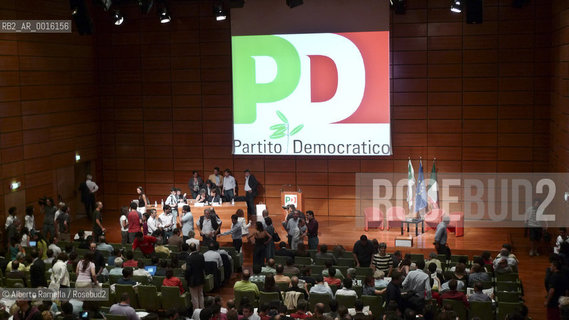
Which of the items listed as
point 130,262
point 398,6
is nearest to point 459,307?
point 130,262

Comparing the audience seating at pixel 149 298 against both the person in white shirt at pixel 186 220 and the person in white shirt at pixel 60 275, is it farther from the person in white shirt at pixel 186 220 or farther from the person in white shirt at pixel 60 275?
the person in white shirt at pixel 186 220

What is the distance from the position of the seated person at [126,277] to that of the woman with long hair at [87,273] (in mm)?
478

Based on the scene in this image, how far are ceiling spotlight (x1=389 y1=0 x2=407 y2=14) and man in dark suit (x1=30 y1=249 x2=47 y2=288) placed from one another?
11.0 meters

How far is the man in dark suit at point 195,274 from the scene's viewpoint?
39.1 feet

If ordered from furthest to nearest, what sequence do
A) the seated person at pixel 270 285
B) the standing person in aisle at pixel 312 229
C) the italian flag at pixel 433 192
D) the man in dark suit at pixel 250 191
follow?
the man in dark suit at pixel 250 191 < the italian flag at pixel 433 192 < the standing person in aisle at pixel 312 229 < the seated person at pixel 270 285

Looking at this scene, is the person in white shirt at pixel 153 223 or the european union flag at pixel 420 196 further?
the european union flag at pixel 420 196

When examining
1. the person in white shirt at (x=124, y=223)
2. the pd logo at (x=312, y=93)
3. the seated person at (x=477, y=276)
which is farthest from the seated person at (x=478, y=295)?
the pd logo at (x=312, y=93)

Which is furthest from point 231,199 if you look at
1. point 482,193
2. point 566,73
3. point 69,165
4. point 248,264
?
point 566,73

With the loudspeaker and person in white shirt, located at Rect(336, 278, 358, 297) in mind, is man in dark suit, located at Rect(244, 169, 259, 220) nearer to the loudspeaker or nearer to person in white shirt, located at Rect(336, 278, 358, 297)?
the loudspeaker

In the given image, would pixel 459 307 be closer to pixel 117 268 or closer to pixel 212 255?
pixel 212 255

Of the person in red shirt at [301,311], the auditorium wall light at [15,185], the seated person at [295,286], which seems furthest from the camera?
the auditorium wall light at [15,185]

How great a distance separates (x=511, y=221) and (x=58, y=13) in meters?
13.4

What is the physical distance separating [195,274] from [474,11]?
923 centimetres

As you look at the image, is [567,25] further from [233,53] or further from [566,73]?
[233,53]
